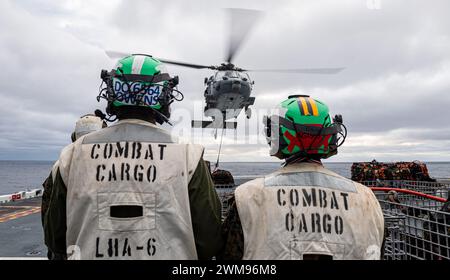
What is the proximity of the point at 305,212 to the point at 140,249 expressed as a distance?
1.25 meters

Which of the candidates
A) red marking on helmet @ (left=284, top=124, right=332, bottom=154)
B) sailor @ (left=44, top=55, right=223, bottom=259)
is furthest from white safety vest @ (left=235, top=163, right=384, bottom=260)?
sailor @ (left=44, top=55, right=223, bottom=259)

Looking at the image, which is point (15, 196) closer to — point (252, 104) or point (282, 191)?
point (252, 104)

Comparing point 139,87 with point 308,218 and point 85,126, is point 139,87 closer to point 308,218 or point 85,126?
point 308,218

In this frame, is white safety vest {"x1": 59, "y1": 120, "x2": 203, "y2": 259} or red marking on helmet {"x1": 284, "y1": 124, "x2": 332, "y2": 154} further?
red marking on helmet {"x1": 284, "y1": 124, "x2": 332, "y2": 154}

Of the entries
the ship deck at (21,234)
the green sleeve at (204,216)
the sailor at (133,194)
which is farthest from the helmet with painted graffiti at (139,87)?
the ship deck at (21,234)

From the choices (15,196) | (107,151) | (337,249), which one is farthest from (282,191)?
(15,196)

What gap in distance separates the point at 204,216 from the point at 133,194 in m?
0.59

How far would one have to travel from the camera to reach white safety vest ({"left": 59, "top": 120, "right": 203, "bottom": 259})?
94.3 inches

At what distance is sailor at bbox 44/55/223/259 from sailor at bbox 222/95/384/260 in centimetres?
30

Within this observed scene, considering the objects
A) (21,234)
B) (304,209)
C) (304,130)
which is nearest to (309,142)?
(304,130)

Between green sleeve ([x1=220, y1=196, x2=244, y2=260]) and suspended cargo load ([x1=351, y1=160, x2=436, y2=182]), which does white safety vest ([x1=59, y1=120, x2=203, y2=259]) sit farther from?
suspended cargo load ([x1=351, y1=160, x2=436, y2=182])

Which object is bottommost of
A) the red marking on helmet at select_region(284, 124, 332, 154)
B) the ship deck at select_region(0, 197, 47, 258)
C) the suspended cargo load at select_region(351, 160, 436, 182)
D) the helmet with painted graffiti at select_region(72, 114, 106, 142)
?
the ship deck at select_region(0, 197, 47, 258)

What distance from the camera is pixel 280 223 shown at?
241cm

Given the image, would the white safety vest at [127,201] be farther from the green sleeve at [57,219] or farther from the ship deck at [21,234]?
the ship deck at [21,234]
